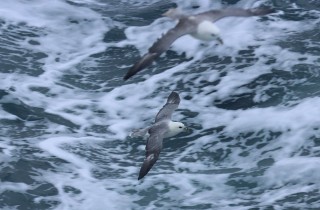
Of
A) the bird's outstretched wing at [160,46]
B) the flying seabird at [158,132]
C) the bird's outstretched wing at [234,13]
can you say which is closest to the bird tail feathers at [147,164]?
the flying seabird at [158,132]

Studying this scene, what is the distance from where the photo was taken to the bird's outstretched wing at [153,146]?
13.1 meters

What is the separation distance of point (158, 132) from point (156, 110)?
3.91m

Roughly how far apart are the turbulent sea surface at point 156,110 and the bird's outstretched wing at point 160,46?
11.0 ft

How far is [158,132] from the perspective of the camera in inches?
579

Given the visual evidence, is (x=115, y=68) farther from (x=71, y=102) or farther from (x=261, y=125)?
(x=261, y=125)

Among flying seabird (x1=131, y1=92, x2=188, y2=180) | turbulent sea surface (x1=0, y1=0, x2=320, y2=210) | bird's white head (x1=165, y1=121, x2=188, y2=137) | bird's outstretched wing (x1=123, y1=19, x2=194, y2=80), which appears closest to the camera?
bird's outstretched wing (x1=123, y1=19, x2=194, y2=80)

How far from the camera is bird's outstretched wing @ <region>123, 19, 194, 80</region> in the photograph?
12.2 m

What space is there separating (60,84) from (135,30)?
3.89 metres

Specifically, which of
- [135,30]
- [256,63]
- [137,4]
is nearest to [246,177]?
[256,63]

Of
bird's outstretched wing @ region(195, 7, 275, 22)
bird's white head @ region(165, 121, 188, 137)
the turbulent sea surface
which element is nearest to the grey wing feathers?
bird's white head @ region(165, 121, 188, 137)

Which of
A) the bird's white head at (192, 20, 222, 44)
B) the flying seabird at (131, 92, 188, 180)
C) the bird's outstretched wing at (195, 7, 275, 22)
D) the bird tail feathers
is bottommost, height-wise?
the bird tail feathers

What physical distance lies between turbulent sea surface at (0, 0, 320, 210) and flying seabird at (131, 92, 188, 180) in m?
1.09

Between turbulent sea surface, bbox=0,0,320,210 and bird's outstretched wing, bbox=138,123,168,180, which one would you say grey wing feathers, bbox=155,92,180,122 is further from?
turbulent sea surface, bbox=0,0,320,210

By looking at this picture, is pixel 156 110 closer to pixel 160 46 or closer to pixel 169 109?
pixel 169 109
